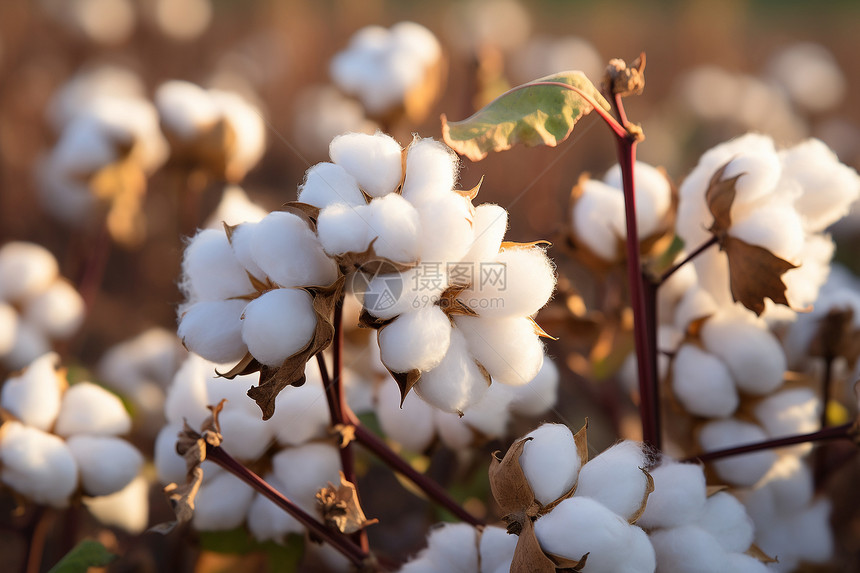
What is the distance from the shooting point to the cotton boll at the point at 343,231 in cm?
50

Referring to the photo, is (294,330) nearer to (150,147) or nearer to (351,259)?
(351,259)

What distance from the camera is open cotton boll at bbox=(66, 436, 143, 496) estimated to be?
80cm

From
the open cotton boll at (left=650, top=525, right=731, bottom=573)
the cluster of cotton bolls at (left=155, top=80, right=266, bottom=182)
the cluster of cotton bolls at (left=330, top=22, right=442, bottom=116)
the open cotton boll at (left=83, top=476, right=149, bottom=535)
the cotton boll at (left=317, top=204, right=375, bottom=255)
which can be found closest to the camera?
the cotton boll at (left=317, top=204, right=375, bottom=255)

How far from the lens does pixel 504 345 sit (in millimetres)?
539

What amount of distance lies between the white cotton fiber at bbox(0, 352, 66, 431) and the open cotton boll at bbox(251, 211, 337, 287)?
0.44 meters

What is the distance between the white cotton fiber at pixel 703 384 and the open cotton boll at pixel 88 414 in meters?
0.64

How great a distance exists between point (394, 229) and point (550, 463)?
21cm

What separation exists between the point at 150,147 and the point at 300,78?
5.47 feet

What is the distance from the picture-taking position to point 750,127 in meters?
2.29

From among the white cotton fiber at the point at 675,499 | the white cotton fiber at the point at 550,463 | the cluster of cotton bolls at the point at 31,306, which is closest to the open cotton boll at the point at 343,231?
the white cotton fiber at the point at 550,463

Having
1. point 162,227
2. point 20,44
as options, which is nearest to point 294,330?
point 162,227

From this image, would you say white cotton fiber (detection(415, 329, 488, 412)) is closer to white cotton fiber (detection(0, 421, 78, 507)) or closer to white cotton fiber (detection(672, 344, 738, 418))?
white cotton fiber (detection(672, 344, 738, 418))

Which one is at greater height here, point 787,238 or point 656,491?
point 787,238

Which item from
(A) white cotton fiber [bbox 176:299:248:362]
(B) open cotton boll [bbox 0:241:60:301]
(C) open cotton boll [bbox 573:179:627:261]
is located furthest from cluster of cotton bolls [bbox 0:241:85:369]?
(C) open cotton boll [bbox 573:179:627:261]
